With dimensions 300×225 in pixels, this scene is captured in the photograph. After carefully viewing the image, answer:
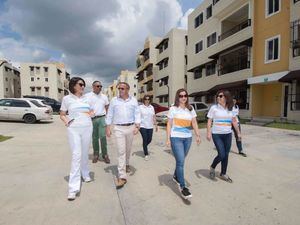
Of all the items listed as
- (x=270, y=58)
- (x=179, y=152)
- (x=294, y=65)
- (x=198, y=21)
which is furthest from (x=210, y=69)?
(x=179, y=152)

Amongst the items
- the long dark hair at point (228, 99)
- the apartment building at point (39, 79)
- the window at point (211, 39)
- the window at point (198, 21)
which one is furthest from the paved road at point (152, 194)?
the apartment building at point (39, 79)

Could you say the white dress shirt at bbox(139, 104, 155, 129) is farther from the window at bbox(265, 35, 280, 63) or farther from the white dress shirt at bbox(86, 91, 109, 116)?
the window at bbox(265, 35, 280, 63)

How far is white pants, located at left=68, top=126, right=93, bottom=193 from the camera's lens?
416 centimetres

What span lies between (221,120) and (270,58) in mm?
15054

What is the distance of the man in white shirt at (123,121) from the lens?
468cm

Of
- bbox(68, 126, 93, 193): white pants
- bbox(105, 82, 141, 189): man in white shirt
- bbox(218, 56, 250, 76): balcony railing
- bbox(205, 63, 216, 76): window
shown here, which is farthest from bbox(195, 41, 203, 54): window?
bbox(68, 126, 93, 193): white pants

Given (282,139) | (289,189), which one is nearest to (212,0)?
(282,139)

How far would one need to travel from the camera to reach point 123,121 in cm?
479

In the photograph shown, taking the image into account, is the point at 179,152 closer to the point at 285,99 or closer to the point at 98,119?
the point at 98,119

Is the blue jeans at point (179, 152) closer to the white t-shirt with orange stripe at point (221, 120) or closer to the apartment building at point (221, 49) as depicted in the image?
the white t-shirt with orange stripe at point (221, 120)

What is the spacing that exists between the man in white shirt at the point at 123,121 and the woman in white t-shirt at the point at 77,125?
0.53m

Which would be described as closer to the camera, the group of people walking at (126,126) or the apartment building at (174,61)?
the group of people walking at (126,126)

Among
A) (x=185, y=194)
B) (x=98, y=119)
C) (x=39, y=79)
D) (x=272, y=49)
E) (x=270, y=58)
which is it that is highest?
(x=39, y=79)

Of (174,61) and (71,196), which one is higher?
(174,61)
